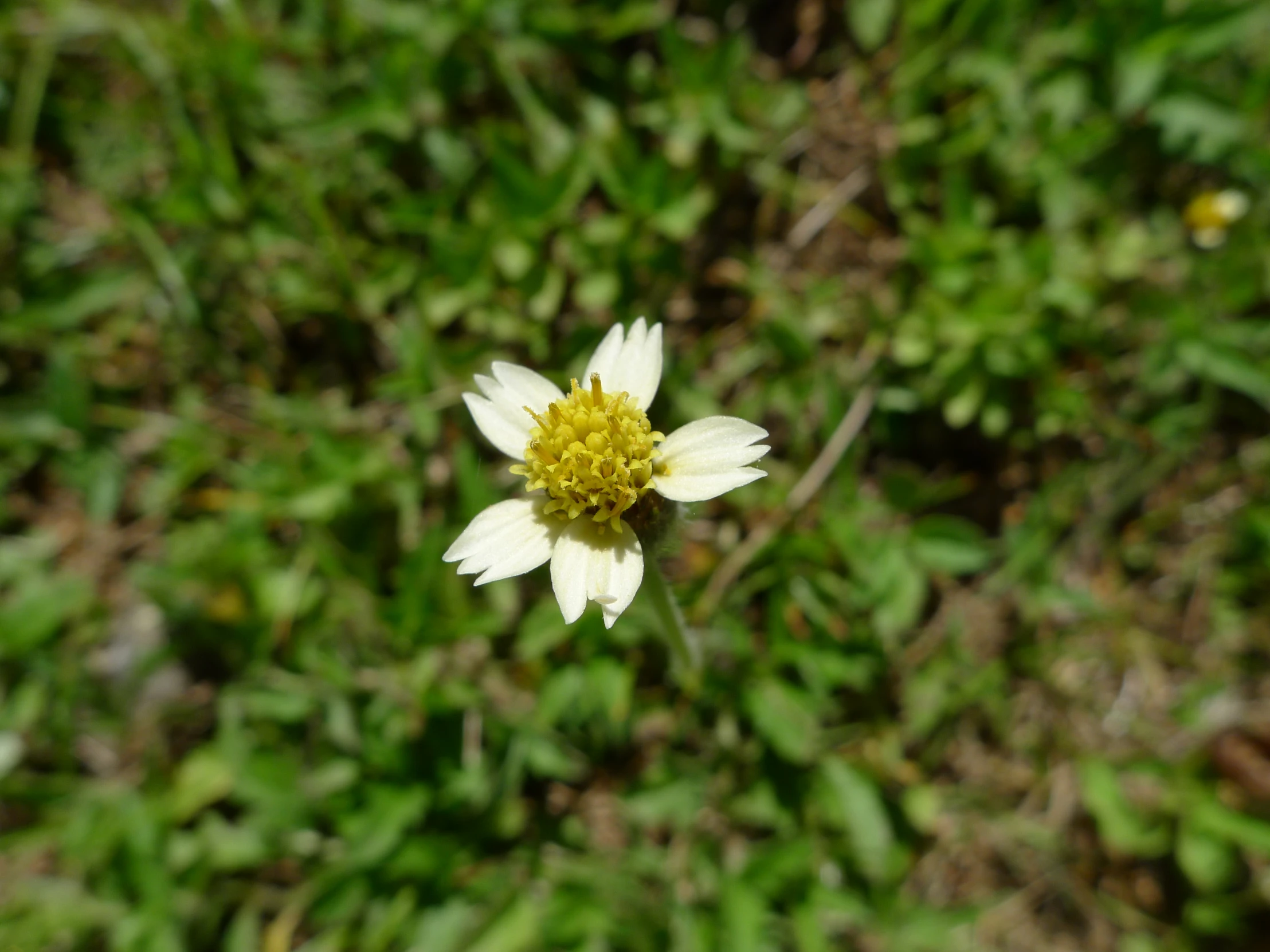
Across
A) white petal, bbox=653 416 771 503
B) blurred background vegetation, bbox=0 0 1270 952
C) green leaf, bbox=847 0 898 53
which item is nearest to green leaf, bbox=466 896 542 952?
blurred background vegetation, bbox=0 0 1270 952

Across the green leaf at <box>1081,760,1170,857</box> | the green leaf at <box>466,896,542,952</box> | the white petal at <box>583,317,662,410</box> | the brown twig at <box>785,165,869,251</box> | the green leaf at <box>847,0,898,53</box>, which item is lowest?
the green leaf at <box>1081,760,1170,857</box>

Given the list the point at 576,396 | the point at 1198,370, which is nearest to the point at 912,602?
the point at 1198,370

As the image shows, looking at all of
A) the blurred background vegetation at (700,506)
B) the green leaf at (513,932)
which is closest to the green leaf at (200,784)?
the blurred background vegetation at (700,506)

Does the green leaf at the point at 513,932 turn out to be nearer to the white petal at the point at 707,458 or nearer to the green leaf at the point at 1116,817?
the white petal at the point at 707,458

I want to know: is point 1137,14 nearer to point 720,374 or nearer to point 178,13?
point 720,374

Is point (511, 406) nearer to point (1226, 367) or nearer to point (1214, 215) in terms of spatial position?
point (1226, 367)

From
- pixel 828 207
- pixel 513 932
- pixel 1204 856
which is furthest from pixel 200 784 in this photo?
pixel 1204 856

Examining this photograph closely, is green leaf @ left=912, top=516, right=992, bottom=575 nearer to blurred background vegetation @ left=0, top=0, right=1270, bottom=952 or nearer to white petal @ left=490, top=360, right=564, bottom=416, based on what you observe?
blurred background vegetation @ left=0, top=0, right=1270, bottom=952
